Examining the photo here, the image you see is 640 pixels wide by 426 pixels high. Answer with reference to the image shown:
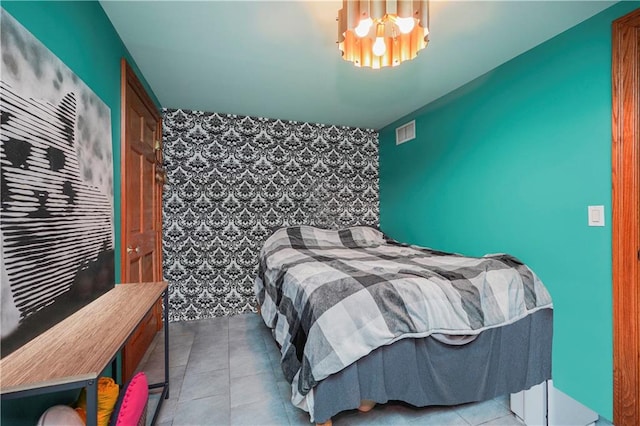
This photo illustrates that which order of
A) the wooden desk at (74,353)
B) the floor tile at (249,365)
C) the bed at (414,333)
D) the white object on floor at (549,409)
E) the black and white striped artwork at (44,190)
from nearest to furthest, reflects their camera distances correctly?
the wooden desk at (74,353)
the black and white striped artwork at (44,190)
the bed at (414,333)
the white object on floor at (549,409)
the floor tile at (249,365)

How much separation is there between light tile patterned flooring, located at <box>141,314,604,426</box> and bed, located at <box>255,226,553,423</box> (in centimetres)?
19

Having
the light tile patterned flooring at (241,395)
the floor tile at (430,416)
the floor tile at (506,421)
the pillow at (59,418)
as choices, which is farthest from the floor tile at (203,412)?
the floor tile at (506,421)

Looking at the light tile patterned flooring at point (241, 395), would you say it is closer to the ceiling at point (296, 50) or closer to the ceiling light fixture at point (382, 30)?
the ceiling light fixture at point (382, 30)

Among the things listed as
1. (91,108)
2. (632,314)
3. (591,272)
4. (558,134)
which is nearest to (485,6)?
(558,134)

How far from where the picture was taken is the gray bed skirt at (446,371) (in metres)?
1.31

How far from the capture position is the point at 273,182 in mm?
3270

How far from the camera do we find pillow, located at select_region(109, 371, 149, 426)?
1047 mm

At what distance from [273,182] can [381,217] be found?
1.51 metres

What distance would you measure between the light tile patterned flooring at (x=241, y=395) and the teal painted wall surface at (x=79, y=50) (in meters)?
0.71

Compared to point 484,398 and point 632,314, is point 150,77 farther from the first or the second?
point 632,314

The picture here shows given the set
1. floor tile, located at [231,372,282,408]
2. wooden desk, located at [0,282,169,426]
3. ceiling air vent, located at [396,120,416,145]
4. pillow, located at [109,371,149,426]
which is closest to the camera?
wooden desk, located at [0,282,169,426]

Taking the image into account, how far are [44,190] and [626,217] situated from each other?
2.61 m

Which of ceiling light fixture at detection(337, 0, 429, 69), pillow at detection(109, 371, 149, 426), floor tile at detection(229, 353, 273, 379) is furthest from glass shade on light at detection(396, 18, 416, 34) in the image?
floor tile at detection(229, 353, 273, 379)

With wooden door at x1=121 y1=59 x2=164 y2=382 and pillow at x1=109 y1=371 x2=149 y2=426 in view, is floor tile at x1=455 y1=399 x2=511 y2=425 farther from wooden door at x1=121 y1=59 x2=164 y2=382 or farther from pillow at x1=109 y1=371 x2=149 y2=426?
wooden door at x1=121 y1=59 x2=164 y2=382
